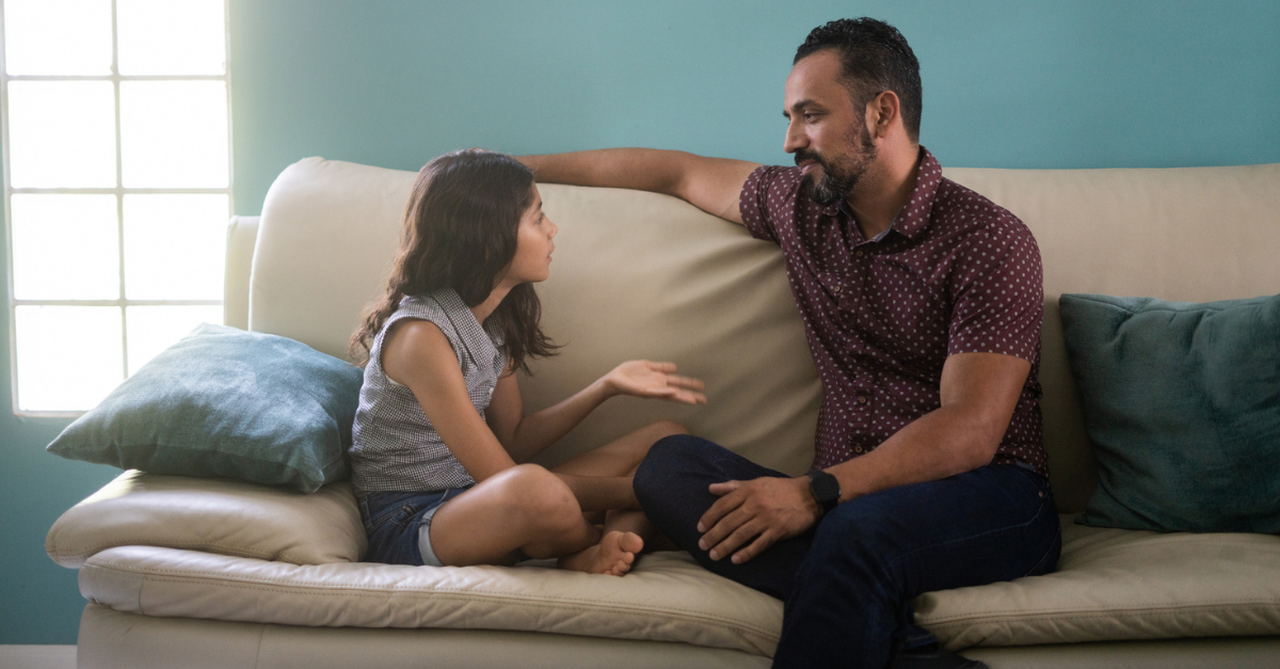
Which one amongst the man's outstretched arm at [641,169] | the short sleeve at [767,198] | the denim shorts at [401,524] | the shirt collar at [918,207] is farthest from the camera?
the man's outstretched arm at [641,169]

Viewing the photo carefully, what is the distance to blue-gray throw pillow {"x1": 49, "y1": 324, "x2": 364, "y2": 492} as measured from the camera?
117 cm

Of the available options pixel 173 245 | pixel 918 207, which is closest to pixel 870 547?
pixel 918 207

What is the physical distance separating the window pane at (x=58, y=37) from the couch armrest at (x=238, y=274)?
58 centimetres

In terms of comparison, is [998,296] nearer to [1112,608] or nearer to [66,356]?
[1112,608]

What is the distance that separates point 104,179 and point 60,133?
14 centimetres

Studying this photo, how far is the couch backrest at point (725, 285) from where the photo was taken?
1521mm

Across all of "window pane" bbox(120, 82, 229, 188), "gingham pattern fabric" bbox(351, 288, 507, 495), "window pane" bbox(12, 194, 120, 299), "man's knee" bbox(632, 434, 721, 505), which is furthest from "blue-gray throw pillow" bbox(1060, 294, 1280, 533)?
"window pane" bbox(12, 194, 120, 299)

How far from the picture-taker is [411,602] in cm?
105

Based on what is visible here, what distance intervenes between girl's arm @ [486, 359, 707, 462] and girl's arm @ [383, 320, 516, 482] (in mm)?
211

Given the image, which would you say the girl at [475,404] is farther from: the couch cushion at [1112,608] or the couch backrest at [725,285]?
the couch cushion at [1112,608]

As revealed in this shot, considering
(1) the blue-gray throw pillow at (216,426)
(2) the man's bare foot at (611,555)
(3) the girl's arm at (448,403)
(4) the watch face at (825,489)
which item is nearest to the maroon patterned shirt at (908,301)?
(4) the watch face at (825,489)

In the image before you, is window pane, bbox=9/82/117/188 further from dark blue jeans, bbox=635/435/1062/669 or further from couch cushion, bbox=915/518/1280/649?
couch cushion, bbox=915/518/1280/649

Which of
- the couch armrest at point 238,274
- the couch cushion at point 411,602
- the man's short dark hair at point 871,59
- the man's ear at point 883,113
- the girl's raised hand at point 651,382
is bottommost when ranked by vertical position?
the couch cushion at point 411,602

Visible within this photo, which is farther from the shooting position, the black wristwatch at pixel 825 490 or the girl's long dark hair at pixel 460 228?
the girl's long dark hair at pixel 460 228
